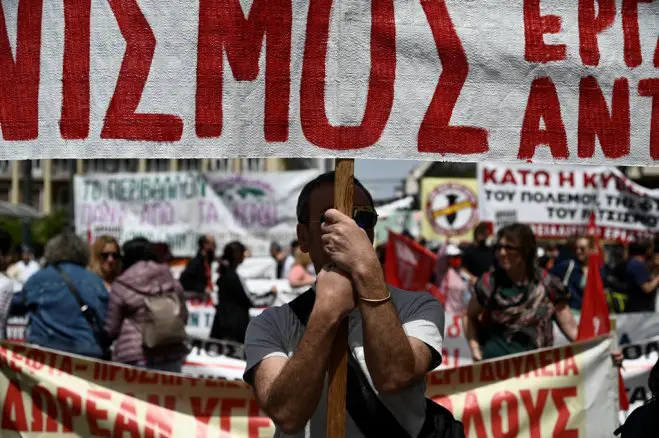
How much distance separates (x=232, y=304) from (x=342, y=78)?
6806 millimetres

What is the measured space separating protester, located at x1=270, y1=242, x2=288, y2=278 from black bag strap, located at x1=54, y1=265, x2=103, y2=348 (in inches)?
413

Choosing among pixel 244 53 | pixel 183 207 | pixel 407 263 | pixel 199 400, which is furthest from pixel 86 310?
pixel 183 207

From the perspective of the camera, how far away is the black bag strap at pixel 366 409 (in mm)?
2686

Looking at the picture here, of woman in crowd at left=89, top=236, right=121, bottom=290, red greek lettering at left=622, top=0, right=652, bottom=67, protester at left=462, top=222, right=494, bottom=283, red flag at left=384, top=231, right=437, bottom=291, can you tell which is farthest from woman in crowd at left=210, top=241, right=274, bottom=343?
red greek lettering at left=622, top=0, right=652, bottom=67

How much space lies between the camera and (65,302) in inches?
271

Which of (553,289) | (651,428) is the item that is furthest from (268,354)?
(553,289)

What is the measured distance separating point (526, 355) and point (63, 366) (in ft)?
7.55

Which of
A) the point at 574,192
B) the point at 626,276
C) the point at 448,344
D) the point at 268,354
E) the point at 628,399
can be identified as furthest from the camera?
the point at 574,192

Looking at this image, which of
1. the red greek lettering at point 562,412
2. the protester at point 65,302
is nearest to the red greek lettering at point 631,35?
the red greek lettering at point 562,412

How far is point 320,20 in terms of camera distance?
302cm

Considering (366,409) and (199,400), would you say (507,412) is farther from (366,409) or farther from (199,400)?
(366,409)

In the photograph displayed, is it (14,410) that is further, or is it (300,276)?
(300,276)

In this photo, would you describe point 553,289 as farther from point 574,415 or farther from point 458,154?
point 458,154

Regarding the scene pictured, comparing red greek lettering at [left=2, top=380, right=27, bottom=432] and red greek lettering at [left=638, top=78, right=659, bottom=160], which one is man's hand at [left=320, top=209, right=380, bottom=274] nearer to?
red greek lettering at [left=638, top=78, right=659, bottom=160]
